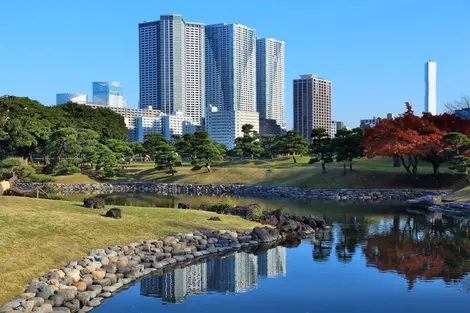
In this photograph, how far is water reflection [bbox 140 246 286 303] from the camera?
13914 millimetres

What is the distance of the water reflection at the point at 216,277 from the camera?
13.9 meters

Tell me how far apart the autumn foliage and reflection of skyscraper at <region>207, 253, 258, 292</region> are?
27796 millimetres

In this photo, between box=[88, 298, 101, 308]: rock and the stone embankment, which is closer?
box=[88, 298, 101, 308]: rock

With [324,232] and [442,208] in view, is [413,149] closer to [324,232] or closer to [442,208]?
[442,208]

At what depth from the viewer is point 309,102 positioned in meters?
187

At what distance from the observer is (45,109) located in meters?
68.2

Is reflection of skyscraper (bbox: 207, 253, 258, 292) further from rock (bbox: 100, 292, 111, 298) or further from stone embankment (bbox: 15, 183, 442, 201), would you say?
stone embankment (bbox: 15, 183, 442, 201)

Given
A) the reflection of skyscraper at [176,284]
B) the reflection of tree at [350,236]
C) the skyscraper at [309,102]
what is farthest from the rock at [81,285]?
the skyscraper at [309,102]

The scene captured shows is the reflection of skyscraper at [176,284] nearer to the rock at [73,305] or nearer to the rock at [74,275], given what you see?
the rock at [74,275]

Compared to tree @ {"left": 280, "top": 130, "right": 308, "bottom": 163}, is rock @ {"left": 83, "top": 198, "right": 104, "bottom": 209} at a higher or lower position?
lower

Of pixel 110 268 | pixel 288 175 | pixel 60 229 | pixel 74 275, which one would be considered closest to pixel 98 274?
pixel 110 268

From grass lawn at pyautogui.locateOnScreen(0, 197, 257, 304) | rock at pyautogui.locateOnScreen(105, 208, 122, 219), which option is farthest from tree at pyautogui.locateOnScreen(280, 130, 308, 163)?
rock at pyautogui.locateOnScreen(105, 208, 122, 219)

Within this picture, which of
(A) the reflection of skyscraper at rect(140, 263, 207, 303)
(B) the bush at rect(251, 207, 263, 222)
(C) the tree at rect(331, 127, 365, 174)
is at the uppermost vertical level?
(C) the tree at rect(331, 127, 365, 174)

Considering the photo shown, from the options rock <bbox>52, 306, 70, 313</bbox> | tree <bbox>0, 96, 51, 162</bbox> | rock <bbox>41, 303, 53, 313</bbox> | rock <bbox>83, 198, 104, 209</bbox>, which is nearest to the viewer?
rock <bbox>41, 303, 53, 313</bbox>
